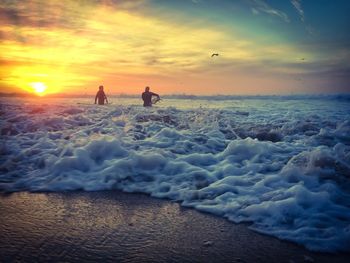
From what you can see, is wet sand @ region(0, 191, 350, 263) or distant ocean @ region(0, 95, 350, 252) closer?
wet sand @ region(0, 191, 350, 263)

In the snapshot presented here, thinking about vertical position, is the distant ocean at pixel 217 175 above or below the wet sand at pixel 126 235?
above

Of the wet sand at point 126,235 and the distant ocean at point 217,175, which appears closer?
the wet sand at point 126,235

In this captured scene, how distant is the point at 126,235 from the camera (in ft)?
10.8

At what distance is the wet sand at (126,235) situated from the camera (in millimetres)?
2891

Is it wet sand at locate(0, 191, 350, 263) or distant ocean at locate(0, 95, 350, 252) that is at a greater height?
distant ocean at locate(0, 95, 350, 252)

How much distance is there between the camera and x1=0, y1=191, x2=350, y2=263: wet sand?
9.48 feet

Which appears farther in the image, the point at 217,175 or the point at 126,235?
the point at 217,175

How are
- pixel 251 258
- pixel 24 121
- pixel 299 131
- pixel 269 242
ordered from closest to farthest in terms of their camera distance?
pixel 251 258, pixel 269 242, pixel 299 131, pixel 24 121

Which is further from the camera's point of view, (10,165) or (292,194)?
(10,165)

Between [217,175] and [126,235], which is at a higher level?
[217,175]

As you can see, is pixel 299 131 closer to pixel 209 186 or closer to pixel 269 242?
pixel 209 186

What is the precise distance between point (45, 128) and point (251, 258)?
8678 millimetres

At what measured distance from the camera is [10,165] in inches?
234

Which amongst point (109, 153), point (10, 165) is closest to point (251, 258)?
point (109, 153)
